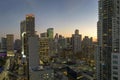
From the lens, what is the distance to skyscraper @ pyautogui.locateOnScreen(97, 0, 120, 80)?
79.7ft

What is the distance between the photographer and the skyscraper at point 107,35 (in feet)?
79.7

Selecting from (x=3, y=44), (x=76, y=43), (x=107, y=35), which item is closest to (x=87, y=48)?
(x=76, y=43)

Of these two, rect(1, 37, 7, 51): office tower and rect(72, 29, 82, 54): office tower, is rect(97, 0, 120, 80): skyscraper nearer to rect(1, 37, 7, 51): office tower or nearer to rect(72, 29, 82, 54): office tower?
rect(72, 29, 82, 54): office tower

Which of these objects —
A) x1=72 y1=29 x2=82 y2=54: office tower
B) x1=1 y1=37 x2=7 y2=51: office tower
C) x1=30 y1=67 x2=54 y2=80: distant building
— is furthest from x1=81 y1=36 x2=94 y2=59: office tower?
x1=30 y1=67 x2=54 y2=80: distant building

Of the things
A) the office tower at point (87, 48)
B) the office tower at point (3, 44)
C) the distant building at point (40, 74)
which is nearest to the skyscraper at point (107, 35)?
the distant building at point (40, 74)

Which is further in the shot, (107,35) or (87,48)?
(87,48)

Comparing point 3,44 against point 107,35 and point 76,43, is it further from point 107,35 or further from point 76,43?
point 107,35

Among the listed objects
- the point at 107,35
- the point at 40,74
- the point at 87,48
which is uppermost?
the point at 107,35

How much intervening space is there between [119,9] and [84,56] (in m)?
35.0

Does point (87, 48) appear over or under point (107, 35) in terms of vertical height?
under

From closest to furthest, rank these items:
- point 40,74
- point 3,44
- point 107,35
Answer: point 40,74 < point 107,35 < point 3,44

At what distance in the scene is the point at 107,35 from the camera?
86.5ft

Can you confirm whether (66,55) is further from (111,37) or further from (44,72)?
(44,72)

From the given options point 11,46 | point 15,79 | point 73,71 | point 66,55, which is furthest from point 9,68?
point 11,46
